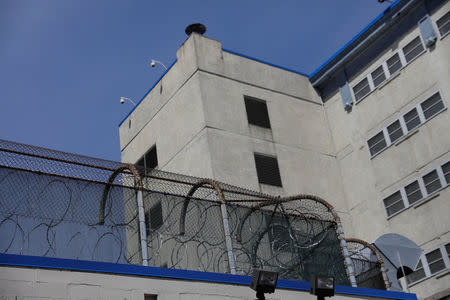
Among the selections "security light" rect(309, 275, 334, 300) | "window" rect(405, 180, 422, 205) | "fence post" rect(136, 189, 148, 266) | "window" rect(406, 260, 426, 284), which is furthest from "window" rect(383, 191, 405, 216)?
"fence post" rect(136, 189, 148, 266)

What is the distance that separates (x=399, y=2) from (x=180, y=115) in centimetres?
1021

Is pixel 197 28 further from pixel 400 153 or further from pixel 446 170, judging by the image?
pixel 446 170

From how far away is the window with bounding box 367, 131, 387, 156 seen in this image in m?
27.3

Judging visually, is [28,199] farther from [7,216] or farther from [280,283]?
[280,283]

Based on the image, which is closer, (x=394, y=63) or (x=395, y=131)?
(x=395, y=131)

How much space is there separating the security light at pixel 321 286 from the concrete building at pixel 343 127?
49.1 ft

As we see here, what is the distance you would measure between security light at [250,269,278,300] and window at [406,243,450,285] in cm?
1593

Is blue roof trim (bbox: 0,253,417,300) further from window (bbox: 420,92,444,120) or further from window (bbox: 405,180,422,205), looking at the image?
window (bbox: 420,92,444,120)

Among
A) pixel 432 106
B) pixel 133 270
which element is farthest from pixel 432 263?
pixel 133 270

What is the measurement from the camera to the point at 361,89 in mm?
28938

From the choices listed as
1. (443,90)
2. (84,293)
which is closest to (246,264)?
(84,293)

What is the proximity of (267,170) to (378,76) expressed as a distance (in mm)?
6291

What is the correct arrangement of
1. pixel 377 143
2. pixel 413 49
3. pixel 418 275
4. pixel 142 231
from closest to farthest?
pixel 142 231 → pixel 418 275 → pixel 413 49 → pixel 377 143

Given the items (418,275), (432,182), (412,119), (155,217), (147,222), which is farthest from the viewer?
(412,119)
